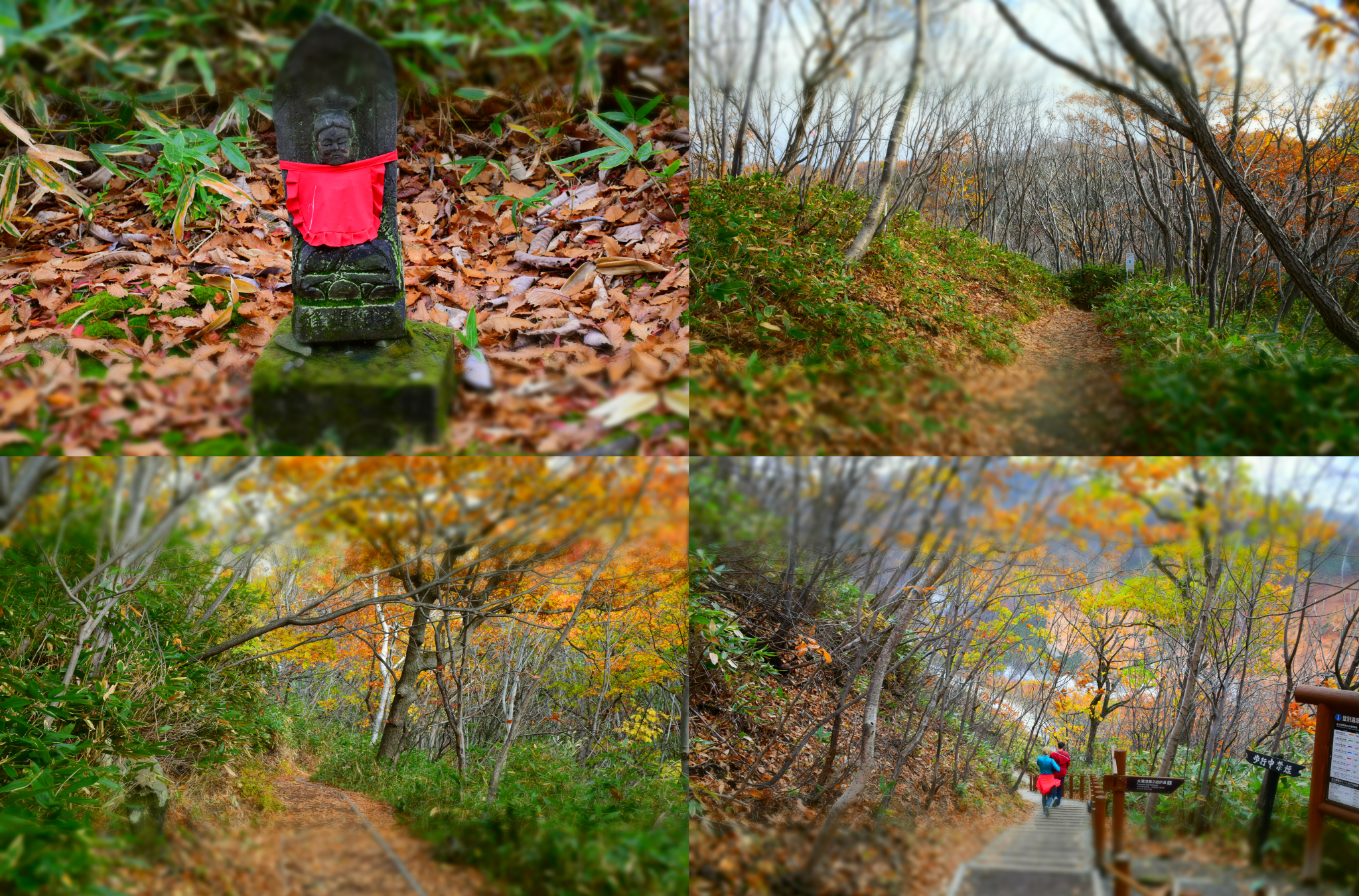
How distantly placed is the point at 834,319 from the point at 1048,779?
10.9ft

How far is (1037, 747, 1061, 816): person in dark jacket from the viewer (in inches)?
182

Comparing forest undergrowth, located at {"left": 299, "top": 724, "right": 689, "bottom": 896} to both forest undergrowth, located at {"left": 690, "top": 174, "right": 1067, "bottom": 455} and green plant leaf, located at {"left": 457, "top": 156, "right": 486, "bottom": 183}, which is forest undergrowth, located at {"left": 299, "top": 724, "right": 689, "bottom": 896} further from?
green plant leaf, located at {"left": 457, "top": 156, "right": 486, "bottom": 183}

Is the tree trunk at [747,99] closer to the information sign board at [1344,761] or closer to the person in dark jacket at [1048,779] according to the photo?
the information sign board at [1344,761]

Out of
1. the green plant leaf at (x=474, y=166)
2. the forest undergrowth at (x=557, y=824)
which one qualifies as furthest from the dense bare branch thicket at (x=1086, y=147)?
the forest undergrowth at (x=557, y=824)

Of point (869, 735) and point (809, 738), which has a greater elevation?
point (869, 735)

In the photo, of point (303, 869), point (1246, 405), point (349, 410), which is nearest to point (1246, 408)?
point (1246, 405)

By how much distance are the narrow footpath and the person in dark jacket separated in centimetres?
107

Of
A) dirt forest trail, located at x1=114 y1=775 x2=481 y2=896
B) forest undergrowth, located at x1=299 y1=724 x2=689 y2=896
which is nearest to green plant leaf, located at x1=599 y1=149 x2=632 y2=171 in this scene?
forest undergrowth, located at x1=299 y1=724 x2=689 y2=896

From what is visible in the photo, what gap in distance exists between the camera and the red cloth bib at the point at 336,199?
296 cm

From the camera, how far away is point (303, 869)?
2.70 meters

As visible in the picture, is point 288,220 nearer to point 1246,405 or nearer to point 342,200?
point 342,200

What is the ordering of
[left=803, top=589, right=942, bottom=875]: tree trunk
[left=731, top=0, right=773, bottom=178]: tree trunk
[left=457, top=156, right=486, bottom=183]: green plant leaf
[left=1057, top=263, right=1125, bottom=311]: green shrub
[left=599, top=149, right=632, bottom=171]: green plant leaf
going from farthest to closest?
1. [left=457, top=156, right=486, bottom=183]: green plant leaf
2. [left=599, top=149, right=632, bottom=171]: green plant leaf
3. [left=1057, top=263, right=1125, bottom=311]: green shrub
4. [left=731, top=0, right=773, bottom=178]: tree trunk
5. [left=803, top=589, right=942, bottom=875]: tree trunk

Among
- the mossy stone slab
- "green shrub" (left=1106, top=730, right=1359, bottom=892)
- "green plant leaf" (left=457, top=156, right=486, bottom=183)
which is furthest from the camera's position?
"green plant leaf" (left=457, top=156, right=486, bottom=183)

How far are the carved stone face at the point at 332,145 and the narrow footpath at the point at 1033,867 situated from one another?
3812 millimetres
